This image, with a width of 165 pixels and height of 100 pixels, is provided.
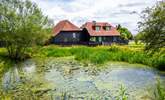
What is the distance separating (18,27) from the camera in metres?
40.0

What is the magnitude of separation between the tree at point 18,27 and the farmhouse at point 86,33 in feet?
66.7

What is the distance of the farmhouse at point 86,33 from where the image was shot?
6200 cm

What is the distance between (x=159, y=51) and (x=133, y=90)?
30.1 ft

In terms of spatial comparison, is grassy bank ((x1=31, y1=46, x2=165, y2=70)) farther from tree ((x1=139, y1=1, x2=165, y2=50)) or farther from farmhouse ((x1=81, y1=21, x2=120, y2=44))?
farmhouse ((x1=81, y1=21, x2=120, y2=44))

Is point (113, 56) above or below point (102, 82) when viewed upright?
above

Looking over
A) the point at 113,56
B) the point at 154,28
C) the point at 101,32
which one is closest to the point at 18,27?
the point at 113,56

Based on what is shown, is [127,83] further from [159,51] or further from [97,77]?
[159,51]

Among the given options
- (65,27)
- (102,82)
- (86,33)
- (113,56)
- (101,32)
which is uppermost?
(65,27)

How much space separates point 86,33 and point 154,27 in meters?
39.5

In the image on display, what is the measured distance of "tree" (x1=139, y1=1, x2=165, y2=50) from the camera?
24.2 m

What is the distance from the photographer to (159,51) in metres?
26.0

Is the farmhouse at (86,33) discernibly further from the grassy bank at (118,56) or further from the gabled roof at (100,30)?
the grassy bank at (118,56)

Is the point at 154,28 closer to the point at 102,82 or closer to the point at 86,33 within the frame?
the point at 102,82

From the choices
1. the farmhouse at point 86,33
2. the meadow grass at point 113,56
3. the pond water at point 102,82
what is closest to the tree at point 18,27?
the meadow grass at point 113,56
